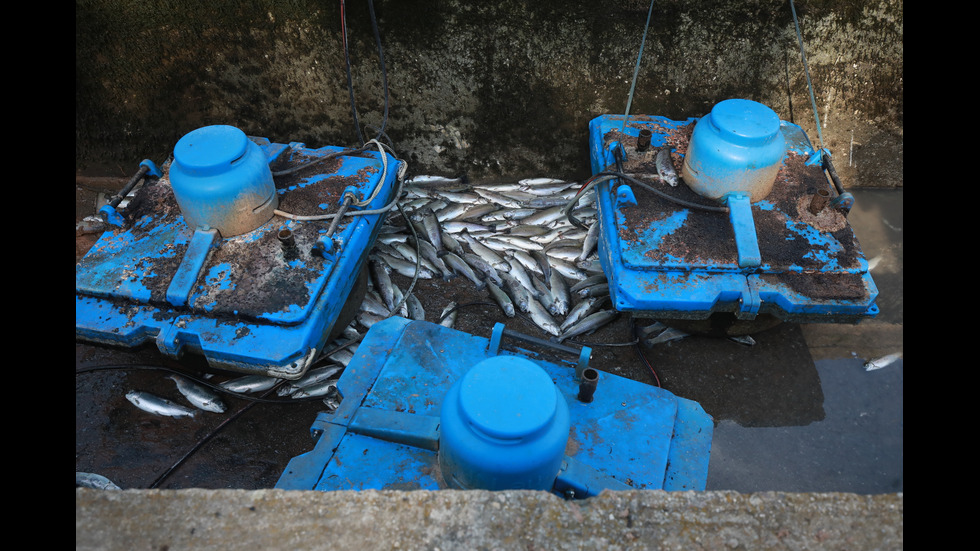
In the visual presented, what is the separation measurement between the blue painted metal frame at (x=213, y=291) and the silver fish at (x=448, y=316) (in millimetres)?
774

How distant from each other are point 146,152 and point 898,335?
20.6ft

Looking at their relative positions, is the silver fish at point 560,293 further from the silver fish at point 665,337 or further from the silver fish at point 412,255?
the silver fish at point 412,255

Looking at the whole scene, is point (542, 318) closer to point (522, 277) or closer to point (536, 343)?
point (522, 277)

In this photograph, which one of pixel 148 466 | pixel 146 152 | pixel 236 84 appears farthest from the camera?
pixel 146 152

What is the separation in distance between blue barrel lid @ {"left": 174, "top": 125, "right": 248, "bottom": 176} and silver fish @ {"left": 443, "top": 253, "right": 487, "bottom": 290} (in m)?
1.75

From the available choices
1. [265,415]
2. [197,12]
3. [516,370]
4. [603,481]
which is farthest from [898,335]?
[197,12]

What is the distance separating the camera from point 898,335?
14.0 ft

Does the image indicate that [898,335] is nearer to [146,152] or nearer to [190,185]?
[190,185]

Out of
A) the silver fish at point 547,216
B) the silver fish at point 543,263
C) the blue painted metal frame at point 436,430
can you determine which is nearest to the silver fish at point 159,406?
the blue painted metal frame at point 436,430

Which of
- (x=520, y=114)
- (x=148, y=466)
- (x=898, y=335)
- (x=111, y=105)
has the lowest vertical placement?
(x=898, y=335)

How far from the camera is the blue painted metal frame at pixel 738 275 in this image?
3.38 metres

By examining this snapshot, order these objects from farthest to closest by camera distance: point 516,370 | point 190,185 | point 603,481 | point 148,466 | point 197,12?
point 197,12, point 148,466, point 190,185, point 603,481, point 516,370

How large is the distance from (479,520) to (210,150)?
260 cm

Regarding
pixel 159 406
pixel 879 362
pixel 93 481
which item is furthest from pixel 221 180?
pixel 879 362
